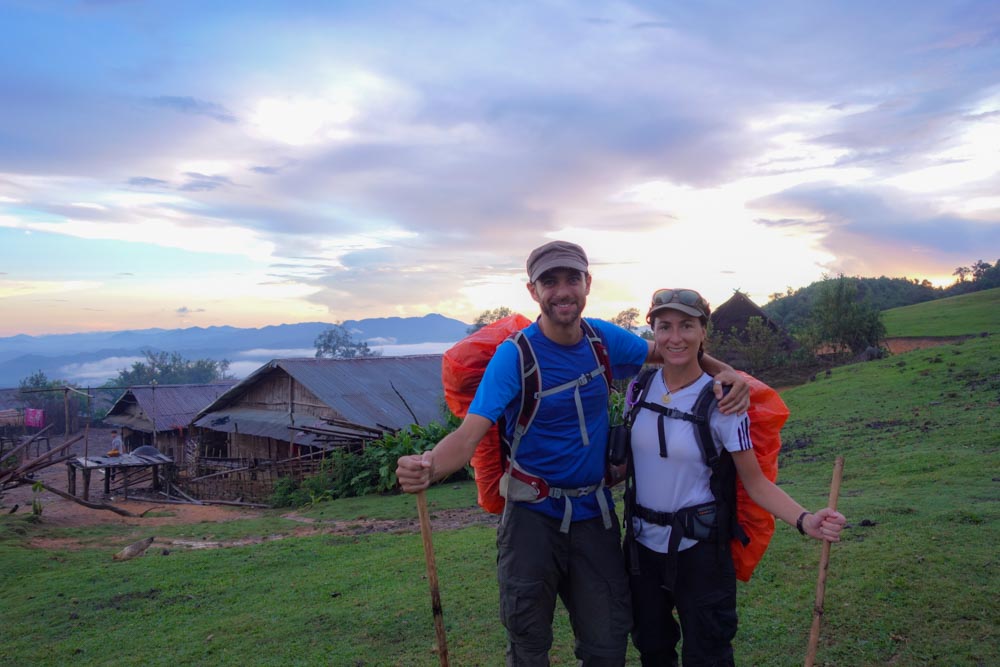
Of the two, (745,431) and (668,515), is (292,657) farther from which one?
(745,431)

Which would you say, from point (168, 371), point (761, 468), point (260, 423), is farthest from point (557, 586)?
point (168, 371)

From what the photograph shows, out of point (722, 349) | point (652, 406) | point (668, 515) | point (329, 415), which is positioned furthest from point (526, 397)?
point (722, 349)

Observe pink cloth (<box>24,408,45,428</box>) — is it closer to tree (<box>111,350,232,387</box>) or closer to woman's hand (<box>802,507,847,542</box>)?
tree (<box>111,350,232,387</box>)

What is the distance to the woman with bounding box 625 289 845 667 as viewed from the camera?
312 centimetres

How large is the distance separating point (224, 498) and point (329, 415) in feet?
13.6

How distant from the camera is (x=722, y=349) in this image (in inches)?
1291

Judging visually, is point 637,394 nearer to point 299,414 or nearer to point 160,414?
point 299,414

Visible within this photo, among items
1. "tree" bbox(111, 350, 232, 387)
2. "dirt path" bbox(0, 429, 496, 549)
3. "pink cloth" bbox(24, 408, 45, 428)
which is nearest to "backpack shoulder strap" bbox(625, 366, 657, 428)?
"dirt path" bbox(0, 429, 496, 549)

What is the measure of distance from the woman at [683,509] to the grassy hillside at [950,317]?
3627cm

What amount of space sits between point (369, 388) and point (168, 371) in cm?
4986

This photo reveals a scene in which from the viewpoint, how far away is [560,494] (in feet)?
10.7

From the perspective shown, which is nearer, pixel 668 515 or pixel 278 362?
pixel 668 515

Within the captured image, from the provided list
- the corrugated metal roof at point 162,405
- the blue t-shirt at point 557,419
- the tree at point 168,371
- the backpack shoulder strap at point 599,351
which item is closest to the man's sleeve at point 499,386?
the blue t-shirt at point 557,419

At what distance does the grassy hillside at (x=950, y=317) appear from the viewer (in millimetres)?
36750
